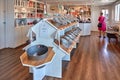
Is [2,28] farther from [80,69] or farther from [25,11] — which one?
[80,69]

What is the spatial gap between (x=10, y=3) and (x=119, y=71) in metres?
4.92

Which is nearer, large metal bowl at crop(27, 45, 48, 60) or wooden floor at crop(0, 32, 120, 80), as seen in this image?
large metal bowl at crop(27, 45, 48, 60)

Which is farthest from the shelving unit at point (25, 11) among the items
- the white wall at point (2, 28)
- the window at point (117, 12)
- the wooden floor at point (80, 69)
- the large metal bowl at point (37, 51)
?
the window at point (117, 12)

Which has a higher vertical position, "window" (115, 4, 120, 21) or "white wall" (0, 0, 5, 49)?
"window" (115, 4, 120, 21)

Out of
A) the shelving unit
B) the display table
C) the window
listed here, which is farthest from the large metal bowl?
the window

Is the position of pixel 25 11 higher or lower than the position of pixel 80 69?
higher

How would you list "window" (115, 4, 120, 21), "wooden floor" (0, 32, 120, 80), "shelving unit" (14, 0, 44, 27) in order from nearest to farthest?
"wooden floor" (0, 32, 120, 80) < "shelving unit" (14, 0, 44, 27) < "window" (115, 4, 120, 21)

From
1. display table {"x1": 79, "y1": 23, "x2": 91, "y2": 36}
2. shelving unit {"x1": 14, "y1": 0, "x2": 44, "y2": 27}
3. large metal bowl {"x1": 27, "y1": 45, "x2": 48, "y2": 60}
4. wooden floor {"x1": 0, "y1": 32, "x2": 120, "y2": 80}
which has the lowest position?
wooden floor {"x1": 0, "y1": 32, "x2": 120, "y2": 80}

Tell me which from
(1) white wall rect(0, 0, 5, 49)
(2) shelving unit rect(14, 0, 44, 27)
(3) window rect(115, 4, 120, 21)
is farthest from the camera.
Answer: (3) window rect(115, 4, 120, 21)

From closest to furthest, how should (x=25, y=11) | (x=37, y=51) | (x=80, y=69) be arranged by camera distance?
(x=37, y=51), (x=80, y=69), (x=25, y=11)

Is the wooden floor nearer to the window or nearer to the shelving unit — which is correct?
the shelving unit

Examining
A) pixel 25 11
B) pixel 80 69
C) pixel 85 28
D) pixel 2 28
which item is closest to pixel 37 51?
pixel 80 69

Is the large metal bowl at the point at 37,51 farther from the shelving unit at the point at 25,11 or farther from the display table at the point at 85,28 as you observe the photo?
the display table at the point at 85,28

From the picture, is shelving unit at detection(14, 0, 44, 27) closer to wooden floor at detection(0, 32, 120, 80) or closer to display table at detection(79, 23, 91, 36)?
wooden floor at detection(0, 32, 120, 80)
